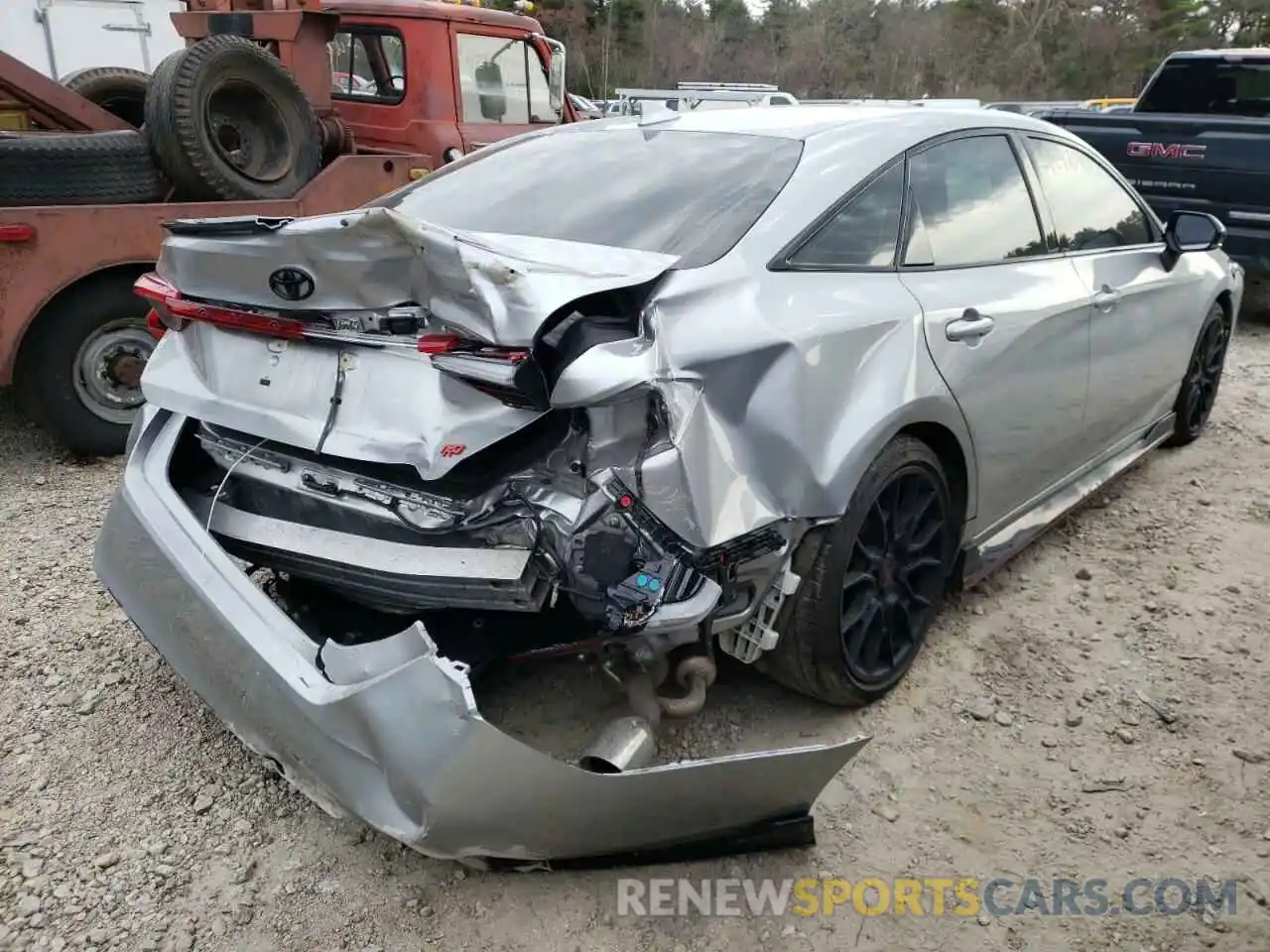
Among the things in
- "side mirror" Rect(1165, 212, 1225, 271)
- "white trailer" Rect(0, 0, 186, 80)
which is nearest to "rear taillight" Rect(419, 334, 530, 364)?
"side mirror" Rect(1165, 212, 1225, 271)

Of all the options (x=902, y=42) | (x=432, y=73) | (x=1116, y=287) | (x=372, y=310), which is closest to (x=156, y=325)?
(x=372, y=310)

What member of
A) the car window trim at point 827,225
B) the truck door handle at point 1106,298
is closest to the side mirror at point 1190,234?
the truck door handle at point 1106,298

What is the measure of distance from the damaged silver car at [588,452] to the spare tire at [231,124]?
2.25 m

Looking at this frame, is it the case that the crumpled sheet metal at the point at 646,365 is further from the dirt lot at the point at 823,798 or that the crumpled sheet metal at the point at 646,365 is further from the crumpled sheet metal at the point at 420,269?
the dirt lot at the point at 823,798

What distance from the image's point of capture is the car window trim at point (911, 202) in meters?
2.83

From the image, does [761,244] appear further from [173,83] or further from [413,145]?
[413,145]

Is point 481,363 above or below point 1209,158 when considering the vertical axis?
below

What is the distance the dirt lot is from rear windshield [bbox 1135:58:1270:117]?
6080 millimetres

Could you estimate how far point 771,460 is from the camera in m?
2.25

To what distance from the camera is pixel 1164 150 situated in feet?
23.2

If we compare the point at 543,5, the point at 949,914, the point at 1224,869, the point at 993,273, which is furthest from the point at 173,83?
the point at 543,5

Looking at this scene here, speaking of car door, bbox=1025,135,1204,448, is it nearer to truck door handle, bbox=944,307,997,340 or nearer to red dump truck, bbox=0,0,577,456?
truck door handle, bbox=944,307,997,340

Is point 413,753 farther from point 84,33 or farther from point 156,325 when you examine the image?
point 84,33

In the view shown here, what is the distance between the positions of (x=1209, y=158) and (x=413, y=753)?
7251mm
